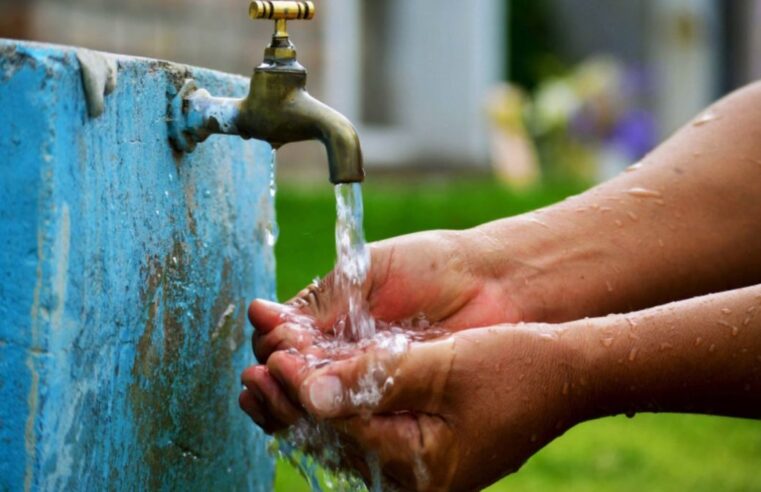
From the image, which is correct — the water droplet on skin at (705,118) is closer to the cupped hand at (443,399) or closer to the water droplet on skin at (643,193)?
the water droplet on skin at (643,193)

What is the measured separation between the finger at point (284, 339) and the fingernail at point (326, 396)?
0.54ft

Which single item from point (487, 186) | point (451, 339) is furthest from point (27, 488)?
point (487, 186)

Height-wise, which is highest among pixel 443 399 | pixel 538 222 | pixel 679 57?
pixel 538 222

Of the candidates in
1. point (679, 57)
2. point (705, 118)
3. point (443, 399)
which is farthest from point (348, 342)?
point (679, 57)

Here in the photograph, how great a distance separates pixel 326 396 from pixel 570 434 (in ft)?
7.16

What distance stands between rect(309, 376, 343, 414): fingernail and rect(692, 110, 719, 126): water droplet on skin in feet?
3.18

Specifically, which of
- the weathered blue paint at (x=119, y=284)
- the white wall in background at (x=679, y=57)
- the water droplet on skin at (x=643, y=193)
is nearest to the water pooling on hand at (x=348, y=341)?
the weathered blue paint at (x=119, y=284)

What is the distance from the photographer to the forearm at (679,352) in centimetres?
148

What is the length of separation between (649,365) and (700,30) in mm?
9149

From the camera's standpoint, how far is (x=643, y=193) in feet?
6.42

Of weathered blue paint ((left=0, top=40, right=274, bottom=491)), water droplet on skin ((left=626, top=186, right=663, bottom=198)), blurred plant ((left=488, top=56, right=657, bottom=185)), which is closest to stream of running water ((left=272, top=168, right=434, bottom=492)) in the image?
weathered blue paint ((left=0, top=40, right=274, bottom=491))

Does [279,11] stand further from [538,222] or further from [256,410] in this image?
[538,222]

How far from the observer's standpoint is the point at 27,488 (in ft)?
4.03

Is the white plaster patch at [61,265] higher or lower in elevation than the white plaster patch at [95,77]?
lower
